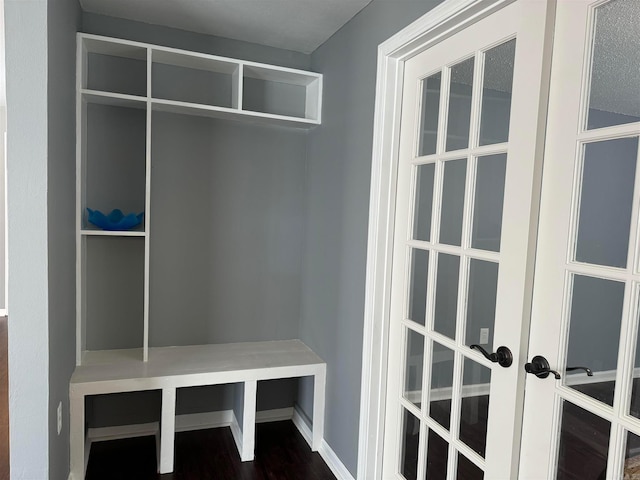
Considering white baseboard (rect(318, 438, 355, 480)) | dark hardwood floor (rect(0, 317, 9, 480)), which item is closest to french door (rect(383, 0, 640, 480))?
white baseboard (rect(318, 438, 355, 480))

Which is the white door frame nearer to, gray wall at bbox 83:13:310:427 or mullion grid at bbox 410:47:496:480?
mullion grid at bbox 410:47:496:480

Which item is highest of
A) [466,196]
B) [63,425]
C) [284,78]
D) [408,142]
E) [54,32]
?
[284,78]

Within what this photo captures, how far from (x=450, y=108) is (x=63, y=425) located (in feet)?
7.16

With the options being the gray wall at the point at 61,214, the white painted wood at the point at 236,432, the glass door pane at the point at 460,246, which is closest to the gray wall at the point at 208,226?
the white painted wood at the point at 236,432

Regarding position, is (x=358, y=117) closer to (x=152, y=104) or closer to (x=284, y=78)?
(x=284, y=78)

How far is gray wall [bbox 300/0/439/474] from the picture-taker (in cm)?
220

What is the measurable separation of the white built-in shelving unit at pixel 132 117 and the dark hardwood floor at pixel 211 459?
1.88 ft

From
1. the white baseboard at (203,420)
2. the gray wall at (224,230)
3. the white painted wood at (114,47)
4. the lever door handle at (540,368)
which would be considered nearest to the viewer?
the lever door handle at (540,368)

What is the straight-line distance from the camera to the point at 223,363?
256 centimetres

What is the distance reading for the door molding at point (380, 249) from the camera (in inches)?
79.4

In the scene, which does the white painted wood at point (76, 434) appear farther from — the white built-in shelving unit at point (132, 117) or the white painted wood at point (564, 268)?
the white painted wood at point (564, 268)

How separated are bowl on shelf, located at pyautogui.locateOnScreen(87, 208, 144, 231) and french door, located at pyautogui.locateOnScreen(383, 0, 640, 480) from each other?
4.94ft

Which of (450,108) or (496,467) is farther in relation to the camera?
(450,108)

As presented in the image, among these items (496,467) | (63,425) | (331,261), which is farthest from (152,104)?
(496,467)
